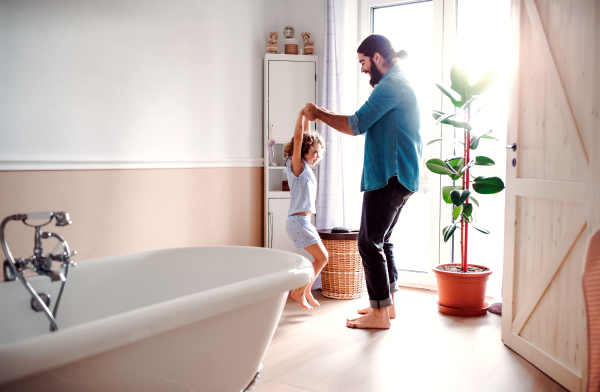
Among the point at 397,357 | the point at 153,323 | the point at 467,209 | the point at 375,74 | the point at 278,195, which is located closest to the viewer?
the point at 153,323

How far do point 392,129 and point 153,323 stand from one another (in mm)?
1715

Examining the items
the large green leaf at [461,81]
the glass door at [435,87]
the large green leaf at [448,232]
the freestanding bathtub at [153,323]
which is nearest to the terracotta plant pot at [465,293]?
the large green leaf at [448,232]

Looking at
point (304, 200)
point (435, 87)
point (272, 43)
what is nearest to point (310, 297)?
point (304, 200)

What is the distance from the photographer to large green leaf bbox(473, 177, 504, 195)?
2.72m

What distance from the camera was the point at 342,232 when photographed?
131 inches

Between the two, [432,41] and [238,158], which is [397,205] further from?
[432,41]

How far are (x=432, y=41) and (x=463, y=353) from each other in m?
2.30

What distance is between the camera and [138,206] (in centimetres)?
272

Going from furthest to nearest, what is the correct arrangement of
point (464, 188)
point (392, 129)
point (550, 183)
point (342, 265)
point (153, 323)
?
point (342, 265) < point (464, 188) < point (392, 129) < point (550, 183) < point (153, 323)

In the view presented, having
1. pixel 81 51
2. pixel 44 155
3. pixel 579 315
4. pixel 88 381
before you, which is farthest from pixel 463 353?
pixel 81 51

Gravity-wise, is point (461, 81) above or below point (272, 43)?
below

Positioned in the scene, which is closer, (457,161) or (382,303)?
(382,303)

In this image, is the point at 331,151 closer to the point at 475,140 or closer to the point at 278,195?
the point at 278,195

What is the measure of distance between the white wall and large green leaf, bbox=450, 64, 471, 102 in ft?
4.32
